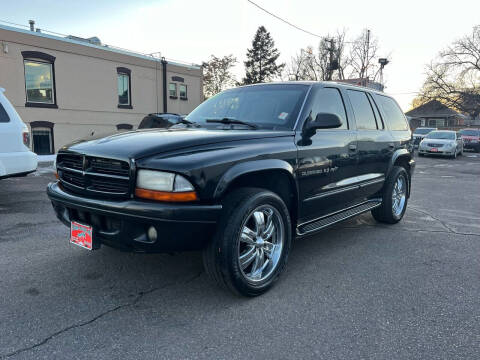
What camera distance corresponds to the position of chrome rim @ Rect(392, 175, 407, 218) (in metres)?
5.43

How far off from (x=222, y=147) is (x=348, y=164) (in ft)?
5.86

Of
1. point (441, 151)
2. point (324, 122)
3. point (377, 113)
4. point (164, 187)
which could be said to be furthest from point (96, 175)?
point (441, 151)

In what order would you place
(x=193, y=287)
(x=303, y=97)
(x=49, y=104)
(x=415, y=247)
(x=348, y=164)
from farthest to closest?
(x=49, y=104)
(x=415, y=247)
(x=348, y=164)
(x=303, y=97)
(x=193, y=287)

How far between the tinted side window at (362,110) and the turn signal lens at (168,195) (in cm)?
256

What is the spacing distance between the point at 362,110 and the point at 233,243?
2.73 meters

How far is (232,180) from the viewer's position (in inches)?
109

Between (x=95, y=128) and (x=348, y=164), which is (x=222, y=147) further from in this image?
(x=95, y=128)

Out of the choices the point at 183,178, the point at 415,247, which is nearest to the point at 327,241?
the point at 415,247

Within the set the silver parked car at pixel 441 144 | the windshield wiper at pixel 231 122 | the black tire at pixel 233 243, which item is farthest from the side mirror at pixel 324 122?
the silver parked car at pixel 441 144

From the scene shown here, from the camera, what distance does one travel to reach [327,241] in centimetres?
459

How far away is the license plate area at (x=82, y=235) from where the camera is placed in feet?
9.31

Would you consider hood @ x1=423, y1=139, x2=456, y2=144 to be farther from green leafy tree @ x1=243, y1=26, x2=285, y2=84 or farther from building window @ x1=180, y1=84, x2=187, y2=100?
green leafy tree @ x1=243, y1=26, x2=285, y2=84

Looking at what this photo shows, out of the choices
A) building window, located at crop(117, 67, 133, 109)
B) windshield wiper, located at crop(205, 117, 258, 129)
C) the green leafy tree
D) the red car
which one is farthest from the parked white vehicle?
the green leafy tree

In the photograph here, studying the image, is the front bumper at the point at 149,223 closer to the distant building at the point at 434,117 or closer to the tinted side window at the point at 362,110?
the tinted side window at the point at 362,110
